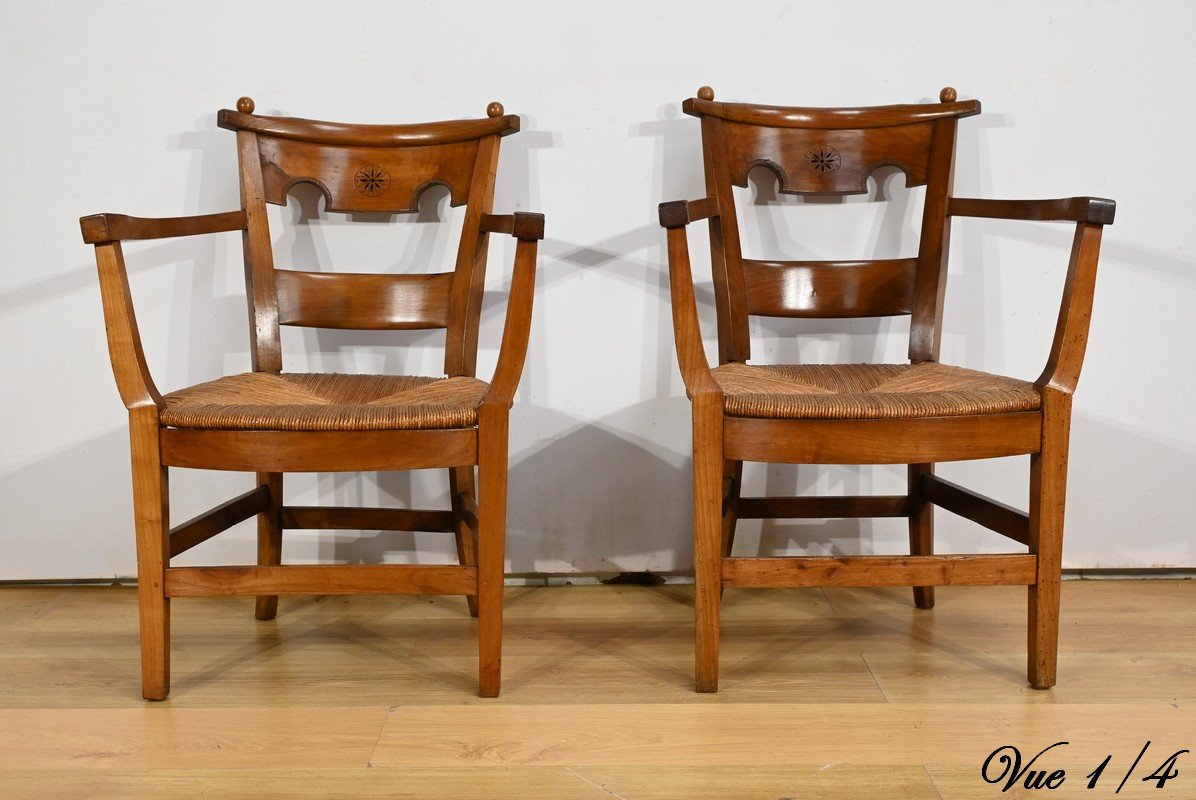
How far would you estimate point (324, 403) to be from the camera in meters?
1.69

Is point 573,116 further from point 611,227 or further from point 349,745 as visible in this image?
point 349,745

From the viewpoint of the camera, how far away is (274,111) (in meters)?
2.05

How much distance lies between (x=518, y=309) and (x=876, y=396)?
1.73 feet

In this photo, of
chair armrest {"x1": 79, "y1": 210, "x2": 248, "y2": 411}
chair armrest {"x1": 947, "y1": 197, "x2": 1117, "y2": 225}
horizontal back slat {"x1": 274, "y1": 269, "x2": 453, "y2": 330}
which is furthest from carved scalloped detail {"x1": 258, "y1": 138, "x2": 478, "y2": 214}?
chair armrest {"x1": 947, "y1": 197, "x2": 1117, "y2": 225}

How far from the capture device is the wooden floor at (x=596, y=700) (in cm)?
134

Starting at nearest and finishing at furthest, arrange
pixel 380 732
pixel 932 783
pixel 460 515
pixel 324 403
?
pixel 932 783
pixel 380 732
pixel 324 403
pixel 460 515

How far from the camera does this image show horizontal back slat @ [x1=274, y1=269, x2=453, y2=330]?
188 cm

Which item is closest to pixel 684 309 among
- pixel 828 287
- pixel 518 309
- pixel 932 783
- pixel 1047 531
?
pixel 518 309

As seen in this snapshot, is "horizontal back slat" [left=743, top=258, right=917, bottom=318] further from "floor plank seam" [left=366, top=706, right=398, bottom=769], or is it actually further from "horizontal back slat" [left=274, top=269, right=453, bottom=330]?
"floor plank seam" [left=366, top=706, right=398, bottom=769]

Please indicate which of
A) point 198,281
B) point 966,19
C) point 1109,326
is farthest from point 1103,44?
point 198,281

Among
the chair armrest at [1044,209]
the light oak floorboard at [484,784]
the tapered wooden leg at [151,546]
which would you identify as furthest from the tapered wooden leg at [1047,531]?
the tapered wooden leg at [151,546]

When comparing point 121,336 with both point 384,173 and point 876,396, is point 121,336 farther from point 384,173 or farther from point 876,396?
point 876,396

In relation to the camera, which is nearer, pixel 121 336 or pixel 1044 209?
pixel 121 336

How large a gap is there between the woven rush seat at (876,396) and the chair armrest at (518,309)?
1.00ft
